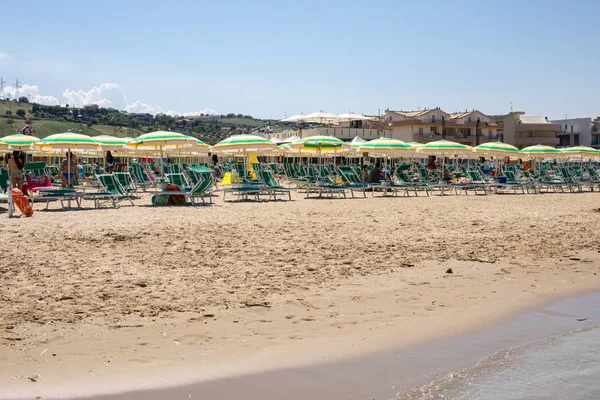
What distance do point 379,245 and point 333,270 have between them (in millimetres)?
1618

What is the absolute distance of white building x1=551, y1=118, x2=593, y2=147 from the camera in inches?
3071

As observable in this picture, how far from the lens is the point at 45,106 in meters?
87.8

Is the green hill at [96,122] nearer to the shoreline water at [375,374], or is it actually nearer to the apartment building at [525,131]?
the apartment building at [525,131]

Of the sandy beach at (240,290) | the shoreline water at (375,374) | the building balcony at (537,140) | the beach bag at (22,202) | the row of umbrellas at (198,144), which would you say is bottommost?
the shoreline water at (375,374)

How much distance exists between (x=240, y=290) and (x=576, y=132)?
82908mm

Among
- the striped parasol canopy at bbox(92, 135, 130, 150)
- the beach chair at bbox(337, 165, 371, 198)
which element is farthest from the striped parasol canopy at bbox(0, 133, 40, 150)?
the beach chair at bbox(337, 165, 371, 198)

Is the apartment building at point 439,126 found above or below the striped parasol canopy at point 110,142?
above

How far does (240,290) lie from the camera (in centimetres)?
519

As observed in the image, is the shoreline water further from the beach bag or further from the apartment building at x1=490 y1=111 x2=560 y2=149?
the apartment building at x1=490 y1=111 x2=560 y2=149

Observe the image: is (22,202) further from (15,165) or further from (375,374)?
(375,374)

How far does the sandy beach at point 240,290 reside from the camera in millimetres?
3670

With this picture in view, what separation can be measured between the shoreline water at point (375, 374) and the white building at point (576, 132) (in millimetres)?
79788

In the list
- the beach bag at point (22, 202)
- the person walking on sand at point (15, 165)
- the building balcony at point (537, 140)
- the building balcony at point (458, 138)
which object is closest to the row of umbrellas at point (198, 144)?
the person walking on sand at point (15, 165)

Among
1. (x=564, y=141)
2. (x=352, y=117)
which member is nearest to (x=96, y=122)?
(x=352, y=117)
